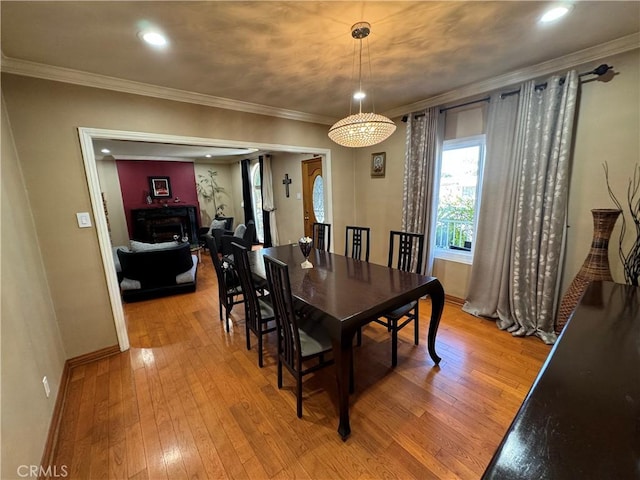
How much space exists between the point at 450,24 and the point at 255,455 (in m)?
2.84

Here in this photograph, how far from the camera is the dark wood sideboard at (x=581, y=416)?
1.81 ft

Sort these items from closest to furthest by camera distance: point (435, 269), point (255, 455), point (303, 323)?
point (255, 455) < point (303, 323) < point (435, 269)

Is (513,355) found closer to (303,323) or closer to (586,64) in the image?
(303,323)

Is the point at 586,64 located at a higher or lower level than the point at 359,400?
higher

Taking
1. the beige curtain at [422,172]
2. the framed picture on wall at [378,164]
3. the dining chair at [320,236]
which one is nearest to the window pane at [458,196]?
the beige curtain at [422,172]

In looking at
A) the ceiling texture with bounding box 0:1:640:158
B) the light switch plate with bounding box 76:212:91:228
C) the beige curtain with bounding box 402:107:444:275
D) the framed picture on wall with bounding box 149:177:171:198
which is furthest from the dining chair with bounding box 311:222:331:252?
the framed picture on wall with bounding box 149:177:171:198

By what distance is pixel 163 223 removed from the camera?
684 centimetres

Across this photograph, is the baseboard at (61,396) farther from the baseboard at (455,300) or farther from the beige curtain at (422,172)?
the baseboard at (455,300)

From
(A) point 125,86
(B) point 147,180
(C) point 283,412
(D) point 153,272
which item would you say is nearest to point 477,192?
(C) point 283,412

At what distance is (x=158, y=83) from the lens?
2.42 metres

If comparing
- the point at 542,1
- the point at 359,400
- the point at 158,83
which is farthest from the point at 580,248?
the point at 158,83

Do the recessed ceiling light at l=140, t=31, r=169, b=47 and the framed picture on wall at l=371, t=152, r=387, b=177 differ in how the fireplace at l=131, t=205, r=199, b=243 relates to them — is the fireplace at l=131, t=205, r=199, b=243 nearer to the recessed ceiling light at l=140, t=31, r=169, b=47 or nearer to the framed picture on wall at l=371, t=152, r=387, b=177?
the framed picture on wall at l=371, t=152, r=387, b=177

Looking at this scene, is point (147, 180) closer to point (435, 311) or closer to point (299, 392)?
point (299, 392)

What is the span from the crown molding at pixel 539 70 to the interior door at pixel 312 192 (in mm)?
2322
